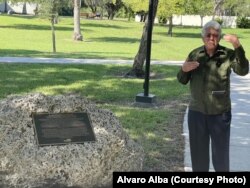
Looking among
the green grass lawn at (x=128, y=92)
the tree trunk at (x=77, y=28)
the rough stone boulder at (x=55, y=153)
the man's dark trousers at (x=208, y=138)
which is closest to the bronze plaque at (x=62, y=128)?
the rough stone boulder at (x=55, y=153)

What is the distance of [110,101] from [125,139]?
521 cm

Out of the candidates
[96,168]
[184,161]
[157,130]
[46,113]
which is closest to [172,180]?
[96,168]

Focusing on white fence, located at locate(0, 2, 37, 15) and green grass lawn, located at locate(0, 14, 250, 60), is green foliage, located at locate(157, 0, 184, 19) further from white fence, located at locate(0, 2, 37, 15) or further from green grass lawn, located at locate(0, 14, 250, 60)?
white fence, located at locate(0, 2, 37, 15)

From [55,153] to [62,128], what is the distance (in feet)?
1.08

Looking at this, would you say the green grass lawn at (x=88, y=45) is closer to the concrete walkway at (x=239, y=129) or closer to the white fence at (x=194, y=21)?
the concrete walkway at (x=239, y=129)

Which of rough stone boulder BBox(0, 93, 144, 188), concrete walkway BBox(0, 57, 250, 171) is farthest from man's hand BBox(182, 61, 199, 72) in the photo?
concrete walkway BBox(0, 57, 250, 171)

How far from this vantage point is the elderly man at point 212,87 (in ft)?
15.2

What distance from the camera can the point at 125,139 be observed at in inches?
212

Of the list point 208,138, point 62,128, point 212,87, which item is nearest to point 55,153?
point 62,128

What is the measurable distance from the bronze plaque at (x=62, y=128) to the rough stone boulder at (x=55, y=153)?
5 cm

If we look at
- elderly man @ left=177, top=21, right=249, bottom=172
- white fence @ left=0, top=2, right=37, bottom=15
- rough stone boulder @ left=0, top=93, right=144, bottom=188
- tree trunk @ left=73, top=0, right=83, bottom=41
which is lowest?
white fence @ left=0, top=2, right=37, bottom=15

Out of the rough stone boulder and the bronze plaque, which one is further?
the bronze plaque

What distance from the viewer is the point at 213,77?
474cm
